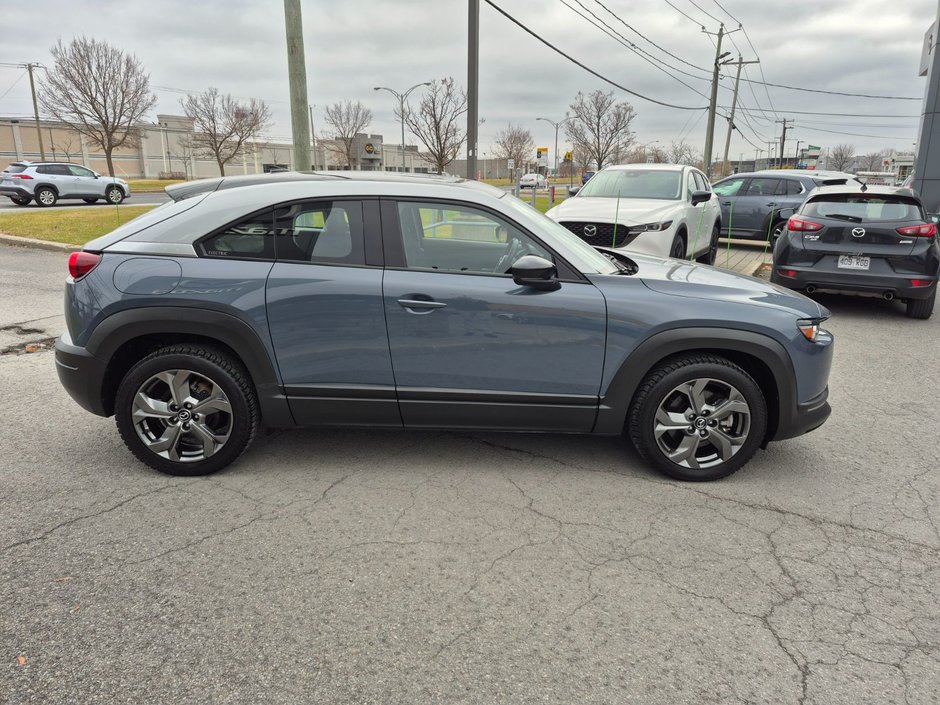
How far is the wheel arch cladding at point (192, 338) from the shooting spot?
11.5 ft

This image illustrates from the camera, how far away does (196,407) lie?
3.61 m

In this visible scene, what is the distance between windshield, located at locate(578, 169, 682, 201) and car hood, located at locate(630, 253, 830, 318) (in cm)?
626

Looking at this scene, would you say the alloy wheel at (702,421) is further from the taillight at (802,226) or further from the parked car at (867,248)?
the taillight at (802,226)

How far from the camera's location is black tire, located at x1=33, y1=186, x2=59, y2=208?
2431 centimetres

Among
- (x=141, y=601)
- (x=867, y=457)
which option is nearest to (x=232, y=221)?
(x=141, y=601)

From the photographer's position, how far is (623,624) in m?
2.53

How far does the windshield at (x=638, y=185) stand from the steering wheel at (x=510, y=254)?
6.76 metres

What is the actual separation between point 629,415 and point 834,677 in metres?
1.68

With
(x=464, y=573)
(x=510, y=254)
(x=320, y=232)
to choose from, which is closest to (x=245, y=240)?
(x=320, y=232)

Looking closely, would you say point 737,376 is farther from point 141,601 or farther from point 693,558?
point 141,601

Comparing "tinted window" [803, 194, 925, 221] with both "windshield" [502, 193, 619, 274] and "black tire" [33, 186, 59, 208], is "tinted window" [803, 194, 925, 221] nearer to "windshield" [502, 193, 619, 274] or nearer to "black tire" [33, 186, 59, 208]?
"windshield" [502, 193, 619, 274]

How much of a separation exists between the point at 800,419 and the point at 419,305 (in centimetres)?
222

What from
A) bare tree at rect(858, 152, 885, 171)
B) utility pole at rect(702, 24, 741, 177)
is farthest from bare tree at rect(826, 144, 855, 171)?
utility pole at rect(702, 24, 741, 177)

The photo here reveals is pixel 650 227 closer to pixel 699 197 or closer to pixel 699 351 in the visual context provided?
pixel 699 197
